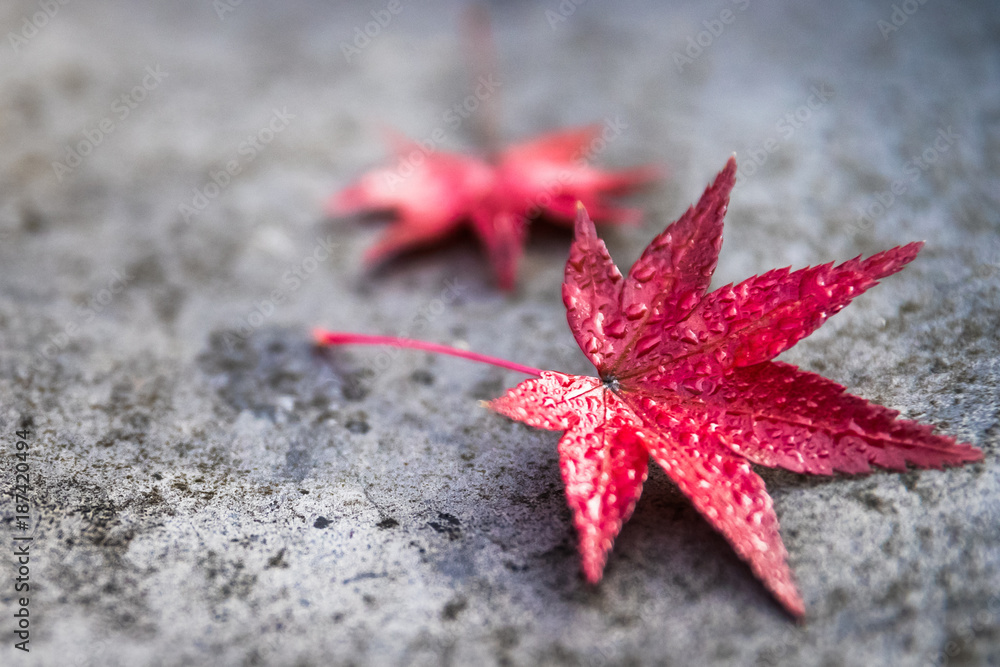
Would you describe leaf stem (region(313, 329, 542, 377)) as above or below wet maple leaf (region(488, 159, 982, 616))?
below

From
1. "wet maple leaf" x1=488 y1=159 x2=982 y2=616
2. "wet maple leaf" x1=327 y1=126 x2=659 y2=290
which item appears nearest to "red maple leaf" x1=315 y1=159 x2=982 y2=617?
"wet maple leaf" x1=488 y1=159 x2=982 y2=616

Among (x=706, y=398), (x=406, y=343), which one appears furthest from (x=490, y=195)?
(x=706, y=398)

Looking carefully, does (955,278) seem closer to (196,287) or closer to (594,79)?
(594,79)

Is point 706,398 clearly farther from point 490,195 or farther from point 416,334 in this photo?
point 490,195

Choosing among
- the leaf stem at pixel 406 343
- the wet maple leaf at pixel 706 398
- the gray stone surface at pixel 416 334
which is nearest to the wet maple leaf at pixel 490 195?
the gray stone surface at pixel 416 334

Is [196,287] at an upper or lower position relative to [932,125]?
lower

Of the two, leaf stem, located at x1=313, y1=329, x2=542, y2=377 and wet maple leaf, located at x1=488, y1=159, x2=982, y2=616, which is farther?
leaf stem, located at x1=313, y1=329, x2=542, y2=377

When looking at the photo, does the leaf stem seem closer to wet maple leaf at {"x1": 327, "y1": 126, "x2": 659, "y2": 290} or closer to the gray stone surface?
the gray stone surface

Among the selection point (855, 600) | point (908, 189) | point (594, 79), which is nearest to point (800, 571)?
point (855, 600)
